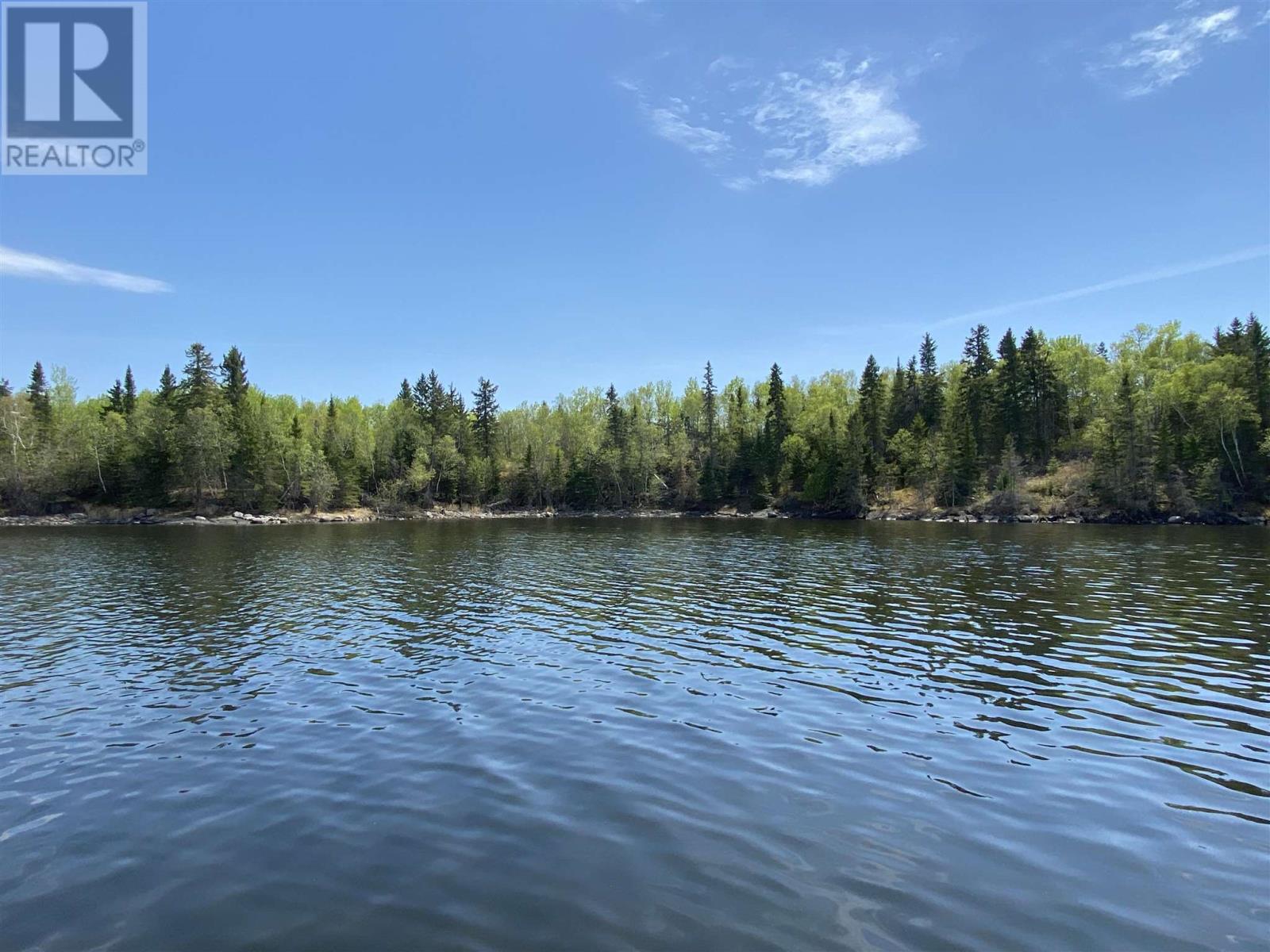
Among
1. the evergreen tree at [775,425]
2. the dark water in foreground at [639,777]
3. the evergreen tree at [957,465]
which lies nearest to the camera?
the dark water in foreground at [639,777]

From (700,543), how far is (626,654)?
43.5 metres

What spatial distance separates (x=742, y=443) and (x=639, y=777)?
129 meters

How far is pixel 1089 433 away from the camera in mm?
98125

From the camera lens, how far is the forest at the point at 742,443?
307ft

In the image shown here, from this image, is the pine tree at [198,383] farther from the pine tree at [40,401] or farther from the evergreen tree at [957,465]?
the evergreen tree at [957,465]

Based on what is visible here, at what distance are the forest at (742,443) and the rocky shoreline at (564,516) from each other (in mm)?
1995

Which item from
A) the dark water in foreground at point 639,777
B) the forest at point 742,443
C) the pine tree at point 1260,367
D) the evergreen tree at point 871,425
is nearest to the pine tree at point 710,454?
the forest at point 742,443

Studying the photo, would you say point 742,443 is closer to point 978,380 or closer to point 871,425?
point 871,425

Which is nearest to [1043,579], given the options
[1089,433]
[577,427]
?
[1089,433]

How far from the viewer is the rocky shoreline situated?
88.4 metres

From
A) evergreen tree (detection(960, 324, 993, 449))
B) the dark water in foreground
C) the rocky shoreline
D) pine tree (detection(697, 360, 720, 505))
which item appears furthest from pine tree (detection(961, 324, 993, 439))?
the dark water in foreground

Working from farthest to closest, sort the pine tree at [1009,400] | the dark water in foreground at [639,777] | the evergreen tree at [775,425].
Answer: the evergreen tree at [775,425], the pine tree at [1009,400], the dark water in foreground at [639,777]

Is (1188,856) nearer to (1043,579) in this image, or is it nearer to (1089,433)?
(1043,579)

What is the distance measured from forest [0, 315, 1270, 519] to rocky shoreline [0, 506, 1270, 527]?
200cm
